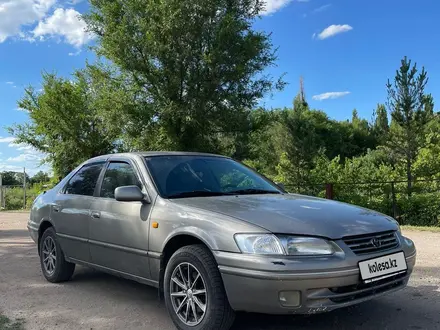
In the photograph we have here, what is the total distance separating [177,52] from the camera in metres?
16.5

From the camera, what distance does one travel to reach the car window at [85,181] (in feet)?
16.9

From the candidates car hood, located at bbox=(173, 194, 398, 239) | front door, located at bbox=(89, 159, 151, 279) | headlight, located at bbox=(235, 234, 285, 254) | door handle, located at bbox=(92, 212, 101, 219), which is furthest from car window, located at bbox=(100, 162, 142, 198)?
headlight, located at bbox=(235, 234, 285, 254)

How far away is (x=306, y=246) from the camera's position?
3.16 metres

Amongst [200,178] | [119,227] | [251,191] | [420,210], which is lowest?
[420,210]

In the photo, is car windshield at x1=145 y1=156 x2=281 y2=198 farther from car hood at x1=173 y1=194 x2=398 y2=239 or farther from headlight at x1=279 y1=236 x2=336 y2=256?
headlight at x1=279 y1=236 x2=336 y2=256

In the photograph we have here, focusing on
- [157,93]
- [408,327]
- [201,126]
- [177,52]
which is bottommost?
[408,327]

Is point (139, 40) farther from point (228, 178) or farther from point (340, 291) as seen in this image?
point (340, 291)

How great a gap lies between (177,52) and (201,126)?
114 inches

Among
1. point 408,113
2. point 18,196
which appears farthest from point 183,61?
point 18,196

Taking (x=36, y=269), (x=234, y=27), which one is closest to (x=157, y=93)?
(x=234, y=27)

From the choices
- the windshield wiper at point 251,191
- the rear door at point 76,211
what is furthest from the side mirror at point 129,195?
the rear door at point 76,211

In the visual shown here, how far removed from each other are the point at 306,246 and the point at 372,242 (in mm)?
606

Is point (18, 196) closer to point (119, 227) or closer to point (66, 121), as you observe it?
point (66, 121)

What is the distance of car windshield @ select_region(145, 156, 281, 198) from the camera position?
422 cm
